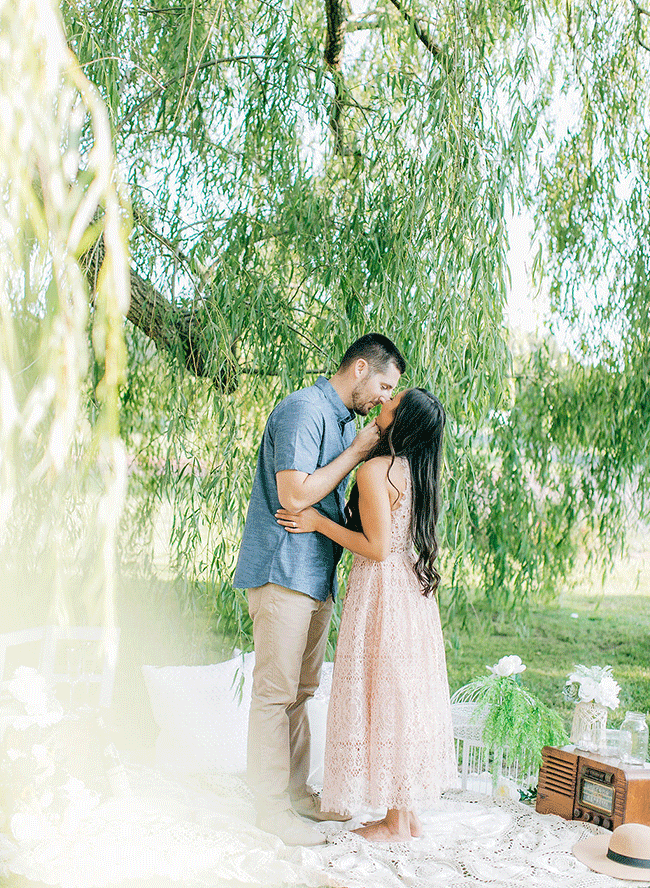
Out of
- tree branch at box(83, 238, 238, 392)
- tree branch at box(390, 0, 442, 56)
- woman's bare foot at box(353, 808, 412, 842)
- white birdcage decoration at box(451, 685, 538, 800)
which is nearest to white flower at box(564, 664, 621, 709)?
white birdcage decoration at box(451, 685, 538, 800)

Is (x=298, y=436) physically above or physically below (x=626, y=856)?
above

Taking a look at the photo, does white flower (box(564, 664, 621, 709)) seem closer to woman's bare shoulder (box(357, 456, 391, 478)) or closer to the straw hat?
the straw hat

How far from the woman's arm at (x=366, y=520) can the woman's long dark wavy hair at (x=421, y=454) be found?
0.06m

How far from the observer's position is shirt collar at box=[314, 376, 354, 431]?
7.76ft

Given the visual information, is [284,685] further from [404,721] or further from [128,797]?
[128,797]

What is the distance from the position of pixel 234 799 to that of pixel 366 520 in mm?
993

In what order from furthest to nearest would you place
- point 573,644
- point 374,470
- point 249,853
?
point 573,644 < point 374,470 < point 249,853

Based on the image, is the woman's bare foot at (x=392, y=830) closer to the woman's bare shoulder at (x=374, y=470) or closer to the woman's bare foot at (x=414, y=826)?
the woman's bare foot at (x=414, y=826)

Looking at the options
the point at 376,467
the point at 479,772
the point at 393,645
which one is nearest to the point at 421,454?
the point at 376,467

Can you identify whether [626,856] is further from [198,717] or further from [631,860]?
[198,717]

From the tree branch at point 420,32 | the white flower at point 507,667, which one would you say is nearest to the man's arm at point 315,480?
the white flower at point 507,667

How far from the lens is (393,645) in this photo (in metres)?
2.26

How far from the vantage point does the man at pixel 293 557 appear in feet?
7.27

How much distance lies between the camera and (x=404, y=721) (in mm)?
2223
